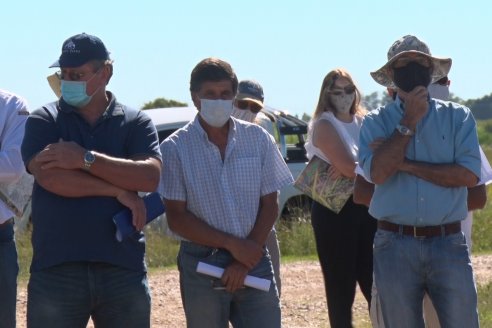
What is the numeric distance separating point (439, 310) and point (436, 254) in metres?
0.30

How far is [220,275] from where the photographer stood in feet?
19.8

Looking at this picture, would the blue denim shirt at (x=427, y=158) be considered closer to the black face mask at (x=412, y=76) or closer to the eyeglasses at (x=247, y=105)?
the black face mask at (x=412, y=76)

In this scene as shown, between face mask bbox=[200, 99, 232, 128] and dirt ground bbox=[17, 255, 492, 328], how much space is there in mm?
3521

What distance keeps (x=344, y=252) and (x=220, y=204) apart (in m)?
1.70

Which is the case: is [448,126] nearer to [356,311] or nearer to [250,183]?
[250,183]

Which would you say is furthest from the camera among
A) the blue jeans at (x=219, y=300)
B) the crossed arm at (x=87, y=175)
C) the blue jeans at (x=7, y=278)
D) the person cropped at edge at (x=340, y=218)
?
the person cropped at edge at (x=340, y=218)

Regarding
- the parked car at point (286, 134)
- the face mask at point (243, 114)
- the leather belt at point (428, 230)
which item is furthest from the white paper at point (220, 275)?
the parked car at point (286, 134)

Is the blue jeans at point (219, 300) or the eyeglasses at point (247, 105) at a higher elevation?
the eyeglasses at point (247, 105)

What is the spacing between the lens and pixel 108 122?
584 centimetres

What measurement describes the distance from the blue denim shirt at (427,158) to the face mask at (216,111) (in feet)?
2.39

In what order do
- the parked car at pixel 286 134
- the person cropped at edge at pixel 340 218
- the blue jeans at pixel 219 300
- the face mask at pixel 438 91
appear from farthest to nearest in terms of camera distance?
the parked car at pixel 286 134, the person cropped at edge at pixel 340 218, the face mask at pixel 438 91, the blue jeans at pixel 219 300

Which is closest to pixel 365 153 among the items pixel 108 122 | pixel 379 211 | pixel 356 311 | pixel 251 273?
pixel 379 211

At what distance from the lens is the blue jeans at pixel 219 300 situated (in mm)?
6098

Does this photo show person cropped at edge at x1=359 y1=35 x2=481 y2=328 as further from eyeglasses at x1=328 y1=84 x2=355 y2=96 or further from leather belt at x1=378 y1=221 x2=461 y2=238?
eyeglasses at x1=328 y1=84 x2=355 y2=96
